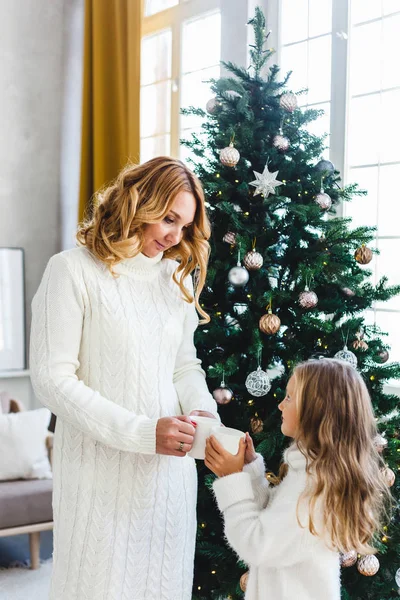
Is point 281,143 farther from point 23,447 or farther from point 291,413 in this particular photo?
point 23,447

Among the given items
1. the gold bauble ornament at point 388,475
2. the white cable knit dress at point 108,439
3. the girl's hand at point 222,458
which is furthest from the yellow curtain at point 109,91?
the girl's hand at point 222,458

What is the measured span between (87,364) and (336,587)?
29.4 inches

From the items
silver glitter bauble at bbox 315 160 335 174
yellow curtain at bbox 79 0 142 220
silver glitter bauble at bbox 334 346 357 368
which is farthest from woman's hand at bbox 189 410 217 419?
yellow curtain at bbox 79 0 142 220

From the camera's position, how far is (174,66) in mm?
3771

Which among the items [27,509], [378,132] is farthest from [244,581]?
[378,132]

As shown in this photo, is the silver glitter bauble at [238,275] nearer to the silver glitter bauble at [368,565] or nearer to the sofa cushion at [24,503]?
the silver glitter bauble at [368,565]

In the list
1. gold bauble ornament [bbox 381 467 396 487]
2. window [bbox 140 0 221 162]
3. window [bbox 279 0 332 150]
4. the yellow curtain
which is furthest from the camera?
the yellow curtain

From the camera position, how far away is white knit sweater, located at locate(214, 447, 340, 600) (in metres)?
1.40

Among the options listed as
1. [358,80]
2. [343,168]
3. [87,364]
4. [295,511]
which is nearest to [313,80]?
[358,80]

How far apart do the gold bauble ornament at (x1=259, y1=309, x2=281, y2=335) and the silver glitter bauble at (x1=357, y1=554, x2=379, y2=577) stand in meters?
0.69

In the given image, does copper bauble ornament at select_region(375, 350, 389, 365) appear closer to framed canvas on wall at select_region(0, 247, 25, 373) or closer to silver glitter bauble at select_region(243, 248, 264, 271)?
silver glitter bauble at select_region(243, 248, 264, 271)

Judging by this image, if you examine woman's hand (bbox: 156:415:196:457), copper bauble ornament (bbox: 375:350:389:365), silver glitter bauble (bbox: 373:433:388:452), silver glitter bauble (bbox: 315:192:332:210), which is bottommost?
silver glitter bauble (bbox: 373:433:388:452)

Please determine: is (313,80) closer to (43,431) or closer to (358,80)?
(358,80)

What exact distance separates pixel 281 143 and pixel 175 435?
1044 millimetres
